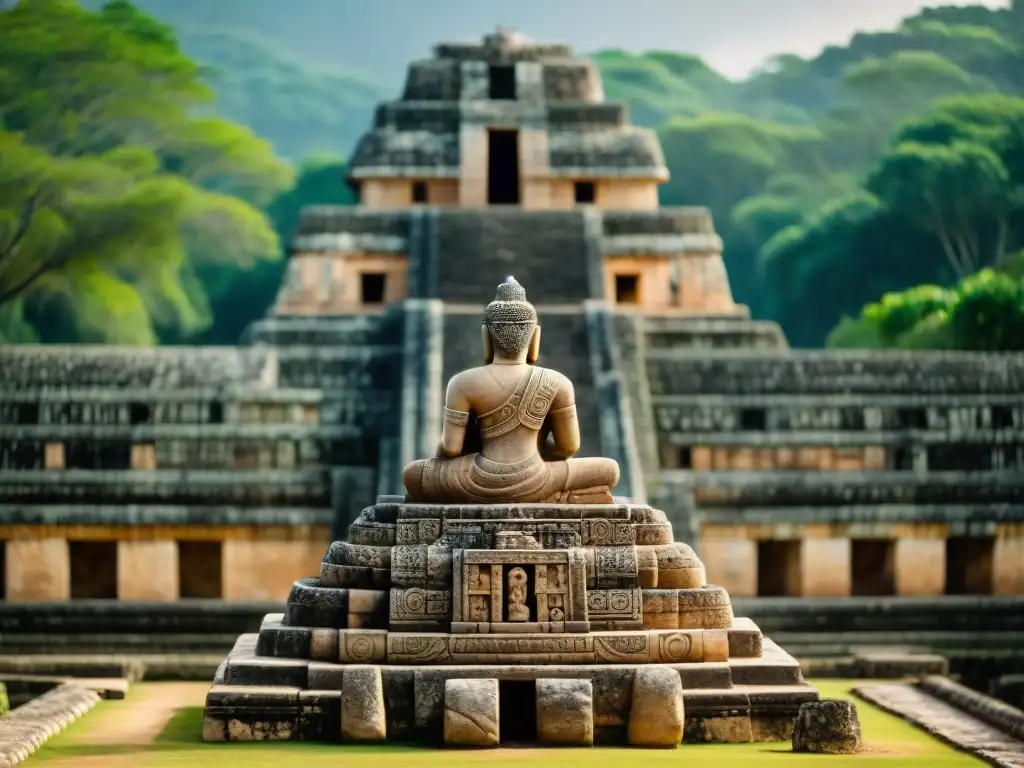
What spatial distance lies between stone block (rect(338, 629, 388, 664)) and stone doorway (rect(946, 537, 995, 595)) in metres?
11.5

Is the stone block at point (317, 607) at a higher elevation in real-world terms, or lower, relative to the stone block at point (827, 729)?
higher

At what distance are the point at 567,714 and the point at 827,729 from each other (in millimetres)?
1658

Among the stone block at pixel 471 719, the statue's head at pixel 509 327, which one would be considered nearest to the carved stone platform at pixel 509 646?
the stone block at pixel 471 719

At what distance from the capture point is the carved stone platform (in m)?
14.9

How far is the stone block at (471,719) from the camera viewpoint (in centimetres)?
1470

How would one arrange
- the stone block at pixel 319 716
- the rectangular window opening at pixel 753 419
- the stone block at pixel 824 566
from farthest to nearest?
the rectangular window opening at pixel 753 419, the stone block at pixel 824 566, the stone block at pixel 319 716

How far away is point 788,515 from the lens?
2469 centimetres

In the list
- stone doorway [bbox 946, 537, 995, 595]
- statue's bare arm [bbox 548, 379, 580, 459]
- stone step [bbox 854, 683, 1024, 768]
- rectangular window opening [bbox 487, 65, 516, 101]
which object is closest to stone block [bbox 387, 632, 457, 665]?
statue's bare arm [bbox 548, 379, 580, 459]

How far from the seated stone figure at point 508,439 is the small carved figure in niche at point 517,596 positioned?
938mm

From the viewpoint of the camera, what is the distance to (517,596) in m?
15.3

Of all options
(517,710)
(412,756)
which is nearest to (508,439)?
(517,710)

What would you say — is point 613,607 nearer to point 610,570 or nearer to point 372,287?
point 610,570

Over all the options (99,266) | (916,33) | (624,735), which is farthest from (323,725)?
(916,33)

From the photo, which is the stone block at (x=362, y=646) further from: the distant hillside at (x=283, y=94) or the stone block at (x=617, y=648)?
the distant hillside at (x=283, y=94)
